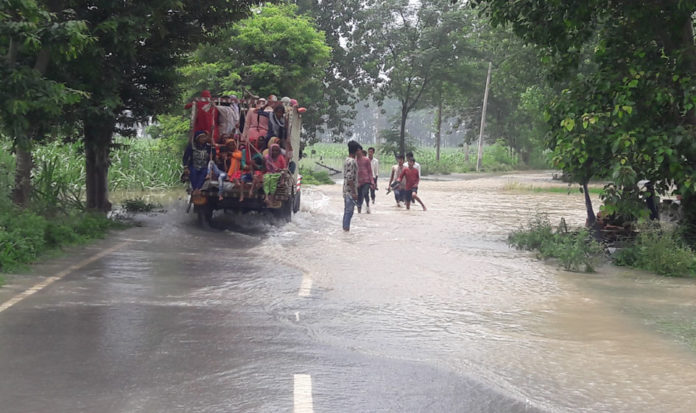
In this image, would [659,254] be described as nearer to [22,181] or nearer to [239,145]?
[239,145]

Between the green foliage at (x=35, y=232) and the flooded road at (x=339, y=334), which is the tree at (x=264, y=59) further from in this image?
the flooded road at (x=339, y=334)

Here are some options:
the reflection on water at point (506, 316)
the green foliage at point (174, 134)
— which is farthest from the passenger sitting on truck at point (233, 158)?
the green foliage at point (174, 134)

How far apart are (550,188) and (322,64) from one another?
12.6m

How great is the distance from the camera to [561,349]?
699cm

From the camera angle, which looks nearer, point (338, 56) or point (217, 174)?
point (217, 174)

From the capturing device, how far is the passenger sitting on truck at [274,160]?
1642cm

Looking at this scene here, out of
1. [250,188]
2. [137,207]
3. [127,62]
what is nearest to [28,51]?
[127,62]

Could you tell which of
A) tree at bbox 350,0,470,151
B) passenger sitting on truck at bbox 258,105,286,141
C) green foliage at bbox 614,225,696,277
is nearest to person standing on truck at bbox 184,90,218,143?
passenger sitting on truck at bbox 258,105,286,141

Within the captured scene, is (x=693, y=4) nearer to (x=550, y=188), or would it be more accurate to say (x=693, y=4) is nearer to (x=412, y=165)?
(x=412, y=165)

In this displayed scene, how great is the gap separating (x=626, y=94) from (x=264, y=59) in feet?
80.1

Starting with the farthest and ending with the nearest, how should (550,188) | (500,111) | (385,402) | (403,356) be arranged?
(500,111)
(550,188)
(403,356)
(385,402)

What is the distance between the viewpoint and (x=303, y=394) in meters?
5.39

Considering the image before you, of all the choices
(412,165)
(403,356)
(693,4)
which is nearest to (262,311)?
(403,356)

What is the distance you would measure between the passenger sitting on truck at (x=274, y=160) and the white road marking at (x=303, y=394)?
35.6 feet
